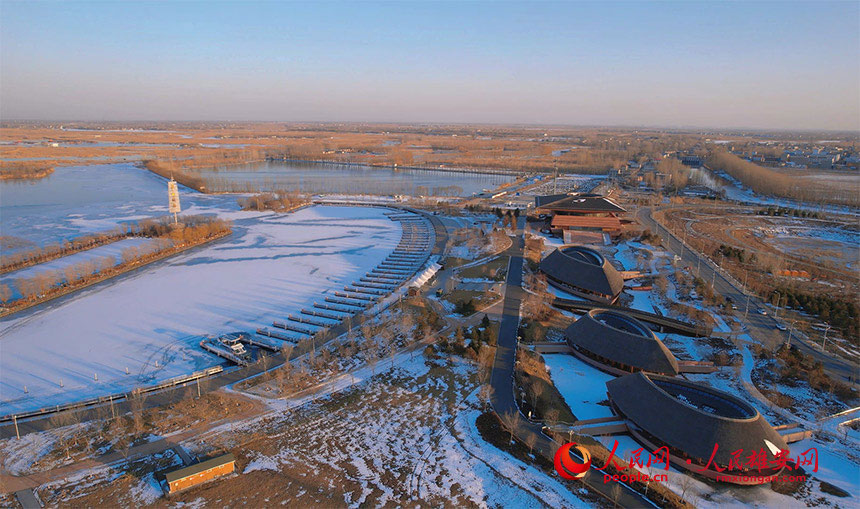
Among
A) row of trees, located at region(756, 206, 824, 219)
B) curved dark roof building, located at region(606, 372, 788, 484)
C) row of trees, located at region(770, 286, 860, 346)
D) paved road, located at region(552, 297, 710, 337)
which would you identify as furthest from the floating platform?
row of trees, located at region(756, 206, 824, 219)

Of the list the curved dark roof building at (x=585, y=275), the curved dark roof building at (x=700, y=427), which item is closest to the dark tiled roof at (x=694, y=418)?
the curved dark roof building at (x=700, y=427)

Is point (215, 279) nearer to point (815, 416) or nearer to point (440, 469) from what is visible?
point (440, 469)

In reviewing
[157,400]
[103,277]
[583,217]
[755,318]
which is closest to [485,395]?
[157,400]

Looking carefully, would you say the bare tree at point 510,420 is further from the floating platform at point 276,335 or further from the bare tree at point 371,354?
the floating platform at point 276,335

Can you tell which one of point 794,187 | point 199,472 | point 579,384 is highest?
point 794,187

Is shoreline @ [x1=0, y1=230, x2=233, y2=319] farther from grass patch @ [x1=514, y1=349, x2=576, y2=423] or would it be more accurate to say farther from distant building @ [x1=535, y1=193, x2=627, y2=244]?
distant building @ [x1=535, y1=193, x2=627, y2=244]

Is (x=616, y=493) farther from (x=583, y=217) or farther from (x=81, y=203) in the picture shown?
(x=81, y=203)
